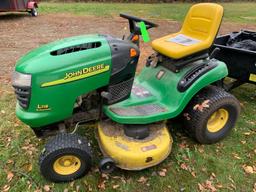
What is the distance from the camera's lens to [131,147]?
248cm

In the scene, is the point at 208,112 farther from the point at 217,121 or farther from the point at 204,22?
the point at 204,22

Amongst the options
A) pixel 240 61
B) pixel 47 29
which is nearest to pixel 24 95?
pixel 240 61

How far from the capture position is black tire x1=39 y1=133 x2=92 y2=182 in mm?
2320

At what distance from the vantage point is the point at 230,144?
122 inches

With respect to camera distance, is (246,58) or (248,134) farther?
(246,58)

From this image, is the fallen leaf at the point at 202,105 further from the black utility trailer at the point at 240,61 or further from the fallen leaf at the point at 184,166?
the black utility trailer at the point at 240,61

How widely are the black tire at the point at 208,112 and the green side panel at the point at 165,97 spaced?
150 millimetres

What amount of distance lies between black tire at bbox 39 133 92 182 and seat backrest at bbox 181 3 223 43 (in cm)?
156

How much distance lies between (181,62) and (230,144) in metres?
1.05

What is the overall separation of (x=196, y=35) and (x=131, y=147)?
1.36 m

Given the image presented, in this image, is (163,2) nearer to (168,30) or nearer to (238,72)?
(168,30)

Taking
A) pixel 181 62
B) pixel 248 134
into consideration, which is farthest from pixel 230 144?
pixel 181 62

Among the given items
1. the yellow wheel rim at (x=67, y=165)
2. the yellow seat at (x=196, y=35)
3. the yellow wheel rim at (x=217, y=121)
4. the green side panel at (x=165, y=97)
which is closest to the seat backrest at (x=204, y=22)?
the yellow seat at (x=196, y=35)

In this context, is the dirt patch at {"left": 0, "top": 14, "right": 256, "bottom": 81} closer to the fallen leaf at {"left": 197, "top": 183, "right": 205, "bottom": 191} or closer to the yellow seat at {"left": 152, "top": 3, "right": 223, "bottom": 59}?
the yellow seat at {"left": 152, "top": 3, "right": 223, "bottom": 59}
